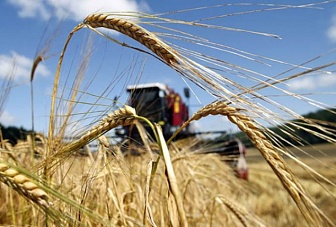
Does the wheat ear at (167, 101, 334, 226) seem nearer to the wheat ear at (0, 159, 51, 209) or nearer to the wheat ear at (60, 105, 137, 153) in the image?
the wheat ear at (60, 105, 137, 153)

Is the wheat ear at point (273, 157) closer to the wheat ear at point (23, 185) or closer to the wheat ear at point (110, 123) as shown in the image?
the wheat ear at point (110, 123)

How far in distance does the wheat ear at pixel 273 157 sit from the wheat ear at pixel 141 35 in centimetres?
16

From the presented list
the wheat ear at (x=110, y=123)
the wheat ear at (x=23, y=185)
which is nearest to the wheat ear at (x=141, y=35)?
the wheat ear at (x=110, y=123)

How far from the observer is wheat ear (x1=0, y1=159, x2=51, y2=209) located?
1.99ft

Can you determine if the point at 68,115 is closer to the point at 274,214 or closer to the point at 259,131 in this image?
the point at 259,131

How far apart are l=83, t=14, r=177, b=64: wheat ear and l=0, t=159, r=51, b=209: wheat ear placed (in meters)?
0.40

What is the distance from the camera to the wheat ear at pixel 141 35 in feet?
2.97

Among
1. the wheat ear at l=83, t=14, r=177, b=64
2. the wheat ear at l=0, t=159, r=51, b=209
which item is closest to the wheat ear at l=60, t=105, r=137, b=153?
the wheat ear at l=83, t=14, r=177, b=64

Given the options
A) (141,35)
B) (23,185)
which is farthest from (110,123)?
(23,185)

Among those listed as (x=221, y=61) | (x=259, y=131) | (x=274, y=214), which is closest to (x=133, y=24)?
(x=221, y=61)

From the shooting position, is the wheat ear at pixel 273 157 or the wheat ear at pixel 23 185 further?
the wheat ear at pixel 273 157

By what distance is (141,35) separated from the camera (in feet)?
3.12

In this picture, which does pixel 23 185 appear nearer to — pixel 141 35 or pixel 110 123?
pixel 110 123

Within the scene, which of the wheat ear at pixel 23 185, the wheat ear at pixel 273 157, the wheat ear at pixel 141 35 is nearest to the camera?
the wheat ear at pixel 23 185
